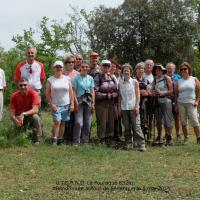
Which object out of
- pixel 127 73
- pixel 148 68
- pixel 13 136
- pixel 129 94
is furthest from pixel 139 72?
pixel 13 136

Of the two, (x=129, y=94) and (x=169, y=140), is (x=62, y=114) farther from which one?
(x=169, y=140)

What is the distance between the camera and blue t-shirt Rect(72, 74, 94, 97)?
10.3m

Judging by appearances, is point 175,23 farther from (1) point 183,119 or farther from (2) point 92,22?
(1) point 183,119

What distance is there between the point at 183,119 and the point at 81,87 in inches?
92.9

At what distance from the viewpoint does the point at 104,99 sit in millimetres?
10570

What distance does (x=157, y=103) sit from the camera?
35.9ft

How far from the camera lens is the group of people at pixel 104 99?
33.2 feet

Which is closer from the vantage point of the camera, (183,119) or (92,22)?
(183,119)

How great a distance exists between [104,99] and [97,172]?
9.69 feet

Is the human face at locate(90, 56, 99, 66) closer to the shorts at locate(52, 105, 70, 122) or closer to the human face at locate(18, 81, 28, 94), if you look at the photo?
the shorts at locate(52, 105, 70, 122)

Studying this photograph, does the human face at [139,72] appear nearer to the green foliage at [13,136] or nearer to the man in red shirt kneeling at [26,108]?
the man in red shirt kneeling at [26,108]

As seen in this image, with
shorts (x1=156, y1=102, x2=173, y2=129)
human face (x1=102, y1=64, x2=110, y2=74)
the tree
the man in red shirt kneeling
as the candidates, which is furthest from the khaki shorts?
the tree

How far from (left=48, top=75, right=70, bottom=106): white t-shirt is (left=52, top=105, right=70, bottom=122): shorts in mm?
89

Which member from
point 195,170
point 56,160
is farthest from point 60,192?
point 195,170
